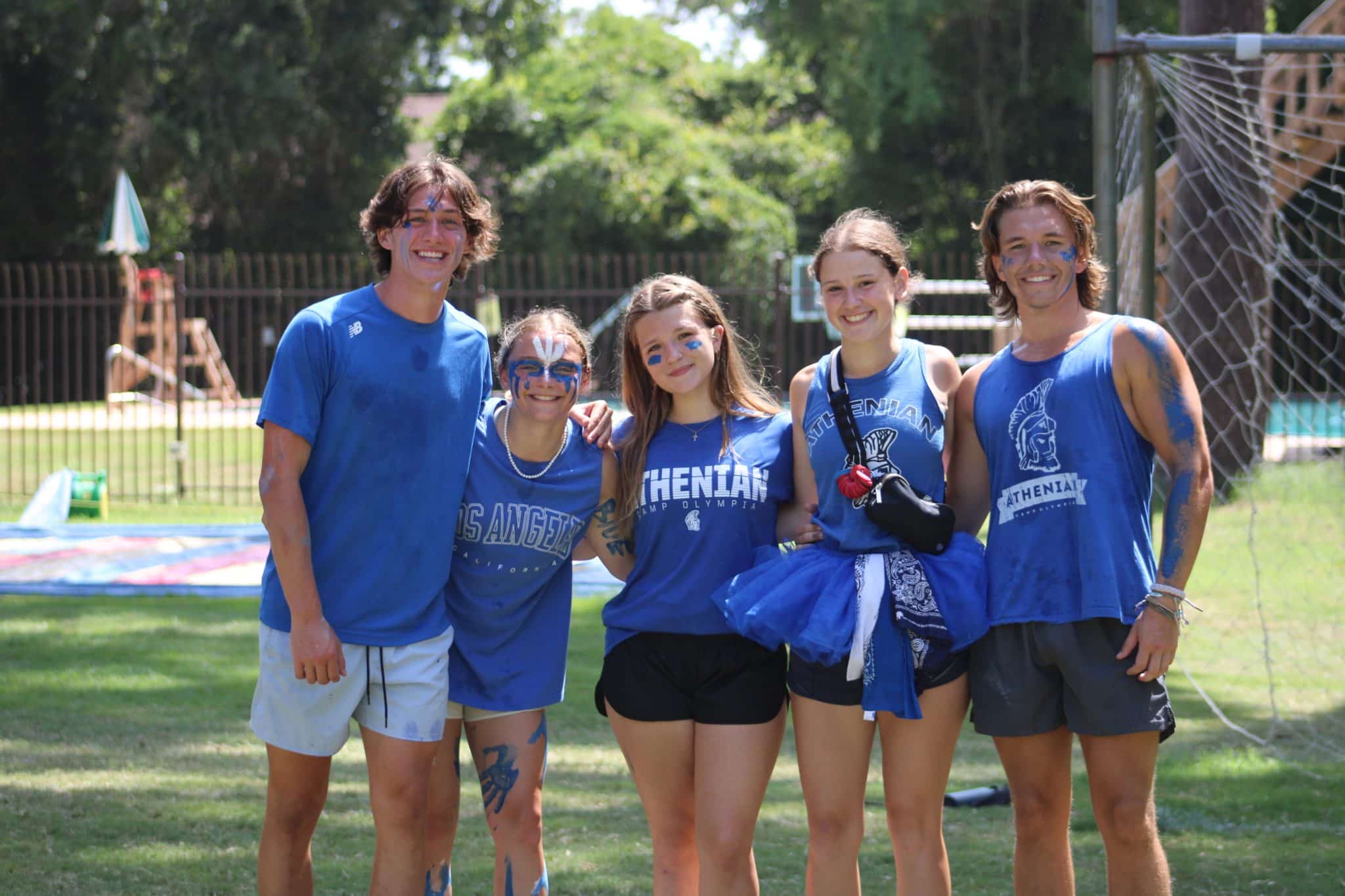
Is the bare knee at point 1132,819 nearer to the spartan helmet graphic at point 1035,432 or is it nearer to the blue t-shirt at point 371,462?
the spartan helmet graphic at point 1035,432

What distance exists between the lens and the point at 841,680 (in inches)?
128

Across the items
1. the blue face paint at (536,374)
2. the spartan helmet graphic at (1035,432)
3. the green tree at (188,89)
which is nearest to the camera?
the spartan helmet graphic at (1035,432)

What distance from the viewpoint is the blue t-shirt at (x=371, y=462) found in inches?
128

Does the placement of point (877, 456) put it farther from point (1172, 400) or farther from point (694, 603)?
point (1172, 400)

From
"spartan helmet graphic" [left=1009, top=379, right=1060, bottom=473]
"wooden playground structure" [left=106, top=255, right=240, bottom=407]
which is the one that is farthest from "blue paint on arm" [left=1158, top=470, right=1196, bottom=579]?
"wooden playground structure" [left=106, top=255, right=240, bottom=407]

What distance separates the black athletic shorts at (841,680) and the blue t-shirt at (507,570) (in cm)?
68

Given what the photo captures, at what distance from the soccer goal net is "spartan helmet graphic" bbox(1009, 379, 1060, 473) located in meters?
2.35

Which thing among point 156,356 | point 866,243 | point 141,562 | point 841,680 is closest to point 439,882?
point 841,680

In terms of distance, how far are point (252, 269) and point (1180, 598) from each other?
2635cm

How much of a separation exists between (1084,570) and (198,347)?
64.0 ft

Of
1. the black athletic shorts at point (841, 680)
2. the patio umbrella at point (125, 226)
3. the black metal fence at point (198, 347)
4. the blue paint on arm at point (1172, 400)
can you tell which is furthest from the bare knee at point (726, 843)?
the patio umbrella at point (125, 226)

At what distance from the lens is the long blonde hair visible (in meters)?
3.57

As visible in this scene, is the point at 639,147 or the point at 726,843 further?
the point at 639,147

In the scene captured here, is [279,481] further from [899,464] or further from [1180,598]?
[1180,598]
